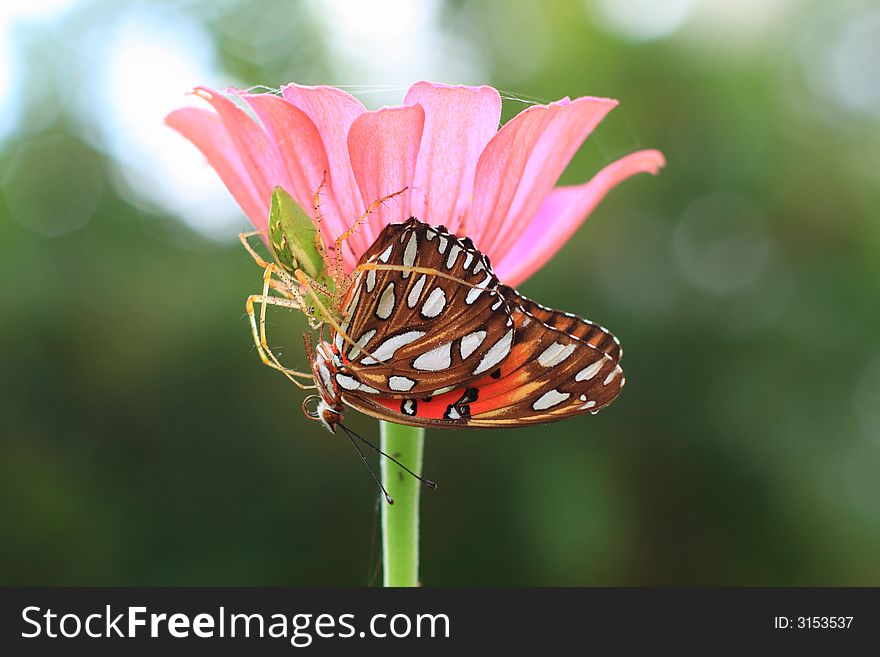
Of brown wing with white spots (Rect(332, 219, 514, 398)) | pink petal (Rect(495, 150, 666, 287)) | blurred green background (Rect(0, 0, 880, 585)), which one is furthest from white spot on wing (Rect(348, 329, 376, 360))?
blurred green background (Rect(0, 0, 880, 585))

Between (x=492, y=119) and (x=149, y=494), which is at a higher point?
(x=149, y=494)

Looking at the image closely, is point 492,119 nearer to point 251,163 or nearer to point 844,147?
point 251,163

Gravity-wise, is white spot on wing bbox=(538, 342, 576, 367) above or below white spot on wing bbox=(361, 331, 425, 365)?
below

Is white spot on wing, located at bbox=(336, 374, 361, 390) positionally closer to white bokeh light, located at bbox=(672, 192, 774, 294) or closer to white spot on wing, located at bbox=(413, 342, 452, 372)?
white spot on wing, located at bbox=(413, 342, 452, 372)

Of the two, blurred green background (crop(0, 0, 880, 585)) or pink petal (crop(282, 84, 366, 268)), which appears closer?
pink petal (crop(282, 84, 366, 268))

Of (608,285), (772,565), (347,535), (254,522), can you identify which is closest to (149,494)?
(254,522)

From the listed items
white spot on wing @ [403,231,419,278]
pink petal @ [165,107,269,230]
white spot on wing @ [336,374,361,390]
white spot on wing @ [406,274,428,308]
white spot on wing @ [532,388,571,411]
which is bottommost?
white spot on wing @ [532,388,571,411]
